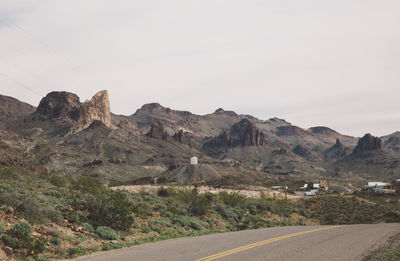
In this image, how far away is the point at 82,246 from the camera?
42.7 feet

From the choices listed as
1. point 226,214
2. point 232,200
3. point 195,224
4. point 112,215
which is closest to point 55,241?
point 112,215

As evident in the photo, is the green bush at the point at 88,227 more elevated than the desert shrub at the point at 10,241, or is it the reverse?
the desert shrub at the point at 10,241

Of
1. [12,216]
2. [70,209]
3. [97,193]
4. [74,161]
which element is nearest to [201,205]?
[97,193]

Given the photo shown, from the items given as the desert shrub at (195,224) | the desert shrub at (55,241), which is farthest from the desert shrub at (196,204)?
the desert shrub at (55,241)

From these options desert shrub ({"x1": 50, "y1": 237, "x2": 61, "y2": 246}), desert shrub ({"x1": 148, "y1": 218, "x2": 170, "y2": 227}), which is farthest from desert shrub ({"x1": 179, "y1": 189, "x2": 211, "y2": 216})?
desert shrub ({"x1": 50, "y1": 237, "x2": 61, "y2": 246})

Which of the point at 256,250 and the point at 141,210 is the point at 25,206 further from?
the point at 256,250

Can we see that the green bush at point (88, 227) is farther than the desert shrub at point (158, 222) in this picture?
No

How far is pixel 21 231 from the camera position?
11.5 m

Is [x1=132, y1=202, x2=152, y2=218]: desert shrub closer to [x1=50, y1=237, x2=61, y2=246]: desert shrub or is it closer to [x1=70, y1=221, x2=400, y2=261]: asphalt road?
[x1=70, y1=221, x2=400, y2=261]: asphalt road

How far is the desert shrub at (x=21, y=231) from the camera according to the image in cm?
1133

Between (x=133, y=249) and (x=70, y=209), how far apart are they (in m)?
5.24

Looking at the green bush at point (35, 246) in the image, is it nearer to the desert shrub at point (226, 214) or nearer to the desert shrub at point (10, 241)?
the desert shrub at point (10, 241)

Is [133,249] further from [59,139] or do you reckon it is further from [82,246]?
[59,139]

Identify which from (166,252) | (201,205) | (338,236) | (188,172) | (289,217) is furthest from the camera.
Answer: (188,172)
